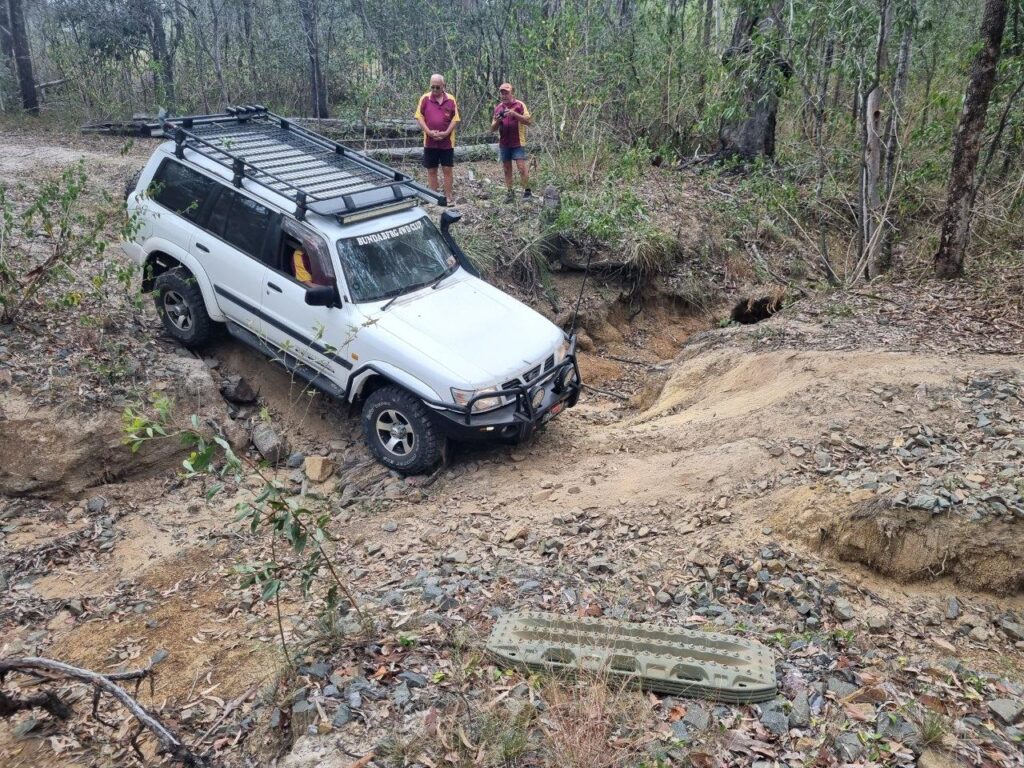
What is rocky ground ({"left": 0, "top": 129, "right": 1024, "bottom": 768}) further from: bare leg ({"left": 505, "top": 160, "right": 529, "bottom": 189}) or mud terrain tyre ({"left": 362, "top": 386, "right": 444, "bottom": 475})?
bare leg ({"left": 505, "top": 160, "right": 529, "bottom": 189})

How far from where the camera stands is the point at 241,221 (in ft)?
22.7

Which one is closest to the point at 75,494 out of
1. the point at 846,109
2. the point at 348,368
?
the point at 348,368

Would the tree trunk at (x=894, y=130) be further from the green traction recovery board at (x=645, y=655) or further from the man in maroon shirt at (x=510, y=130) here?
the green traction recovery board at (x=645, y=655)

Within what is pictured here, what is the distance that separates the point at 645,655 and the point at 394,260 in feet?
13.4

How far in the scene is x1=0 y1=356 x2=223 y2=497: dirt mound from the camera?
6.14m

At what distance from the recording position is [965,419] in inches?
223

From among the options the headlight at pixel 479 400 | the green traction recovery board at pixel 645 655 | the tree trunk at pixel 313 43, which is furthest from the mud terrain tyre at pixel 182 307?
the tree trunk at pixel 313 43

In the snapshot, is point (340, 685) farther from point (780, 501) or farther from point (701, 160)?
point (701, 160)

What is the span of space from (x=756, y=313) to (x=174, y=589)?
7.50 metres

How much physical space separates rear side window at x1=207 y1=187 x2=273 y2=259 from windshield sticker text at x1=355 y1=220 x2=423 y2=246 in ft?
2.70

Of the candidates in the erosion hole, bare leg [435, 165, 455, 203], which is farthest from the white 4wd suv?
the erosion hole

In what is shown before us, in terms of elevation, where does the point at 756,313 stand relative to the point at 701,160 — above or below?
below

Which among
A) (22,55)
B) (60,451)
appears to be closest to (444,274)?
(60,451)

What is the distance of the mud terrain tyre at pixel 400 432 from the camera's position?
20.2 feet
